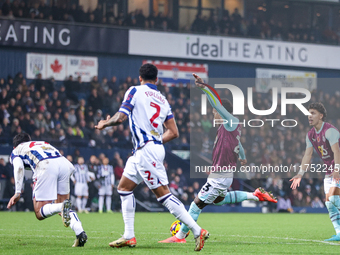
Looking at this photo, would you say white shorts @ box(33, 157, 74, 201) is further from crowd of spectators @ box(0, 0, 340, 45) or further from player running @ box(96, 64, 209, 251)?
crowd of spectators @ box(0, 0, 340, 45)

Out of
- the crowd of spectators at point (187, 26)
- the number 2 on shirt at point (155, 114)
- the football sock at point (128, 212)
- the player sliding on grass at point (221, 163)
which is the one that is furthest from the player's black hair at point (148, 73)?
the crowd of spectators at point (187, 26)

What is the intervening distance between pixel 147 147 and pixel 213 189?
2073mm

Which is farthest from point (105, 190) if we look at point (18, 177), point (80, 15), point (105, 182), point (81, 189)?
point (18, 177)

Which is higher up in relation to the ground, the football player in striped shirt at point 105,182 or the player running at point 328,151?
the player running at point 328,151

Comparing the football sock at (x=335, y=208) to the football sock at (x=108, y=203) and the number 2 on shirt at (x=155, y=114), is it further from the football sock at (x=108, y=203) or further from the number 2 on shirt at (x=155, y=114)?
the football sock at (x=108, y=203)

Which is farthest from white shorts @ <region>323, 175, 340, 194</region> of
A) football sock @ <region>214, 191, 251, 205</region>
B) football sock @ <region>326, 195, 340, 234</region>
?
football sock @ <region>214, 191, 251, 205</region>

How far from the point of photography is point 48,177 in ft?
25.4

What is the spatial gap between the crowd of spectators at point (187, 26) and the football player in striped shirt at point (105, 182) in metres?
8.13

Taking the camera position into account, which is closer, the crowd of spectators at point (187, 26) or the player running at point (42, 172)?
the player running at point (42, 172)

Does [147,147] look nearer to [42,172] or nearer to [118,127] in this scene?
[42,172]

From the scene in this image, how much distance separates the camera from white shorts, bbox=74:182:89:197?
1916 centimetres

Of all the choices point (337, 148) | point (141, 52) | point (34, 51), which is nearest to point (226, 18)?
point (141, 52)

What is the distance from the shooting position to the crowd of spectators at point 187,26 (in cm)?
2364

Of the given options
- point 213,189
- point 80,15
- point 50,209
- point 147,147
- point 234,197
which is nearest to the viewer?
point 147,147
